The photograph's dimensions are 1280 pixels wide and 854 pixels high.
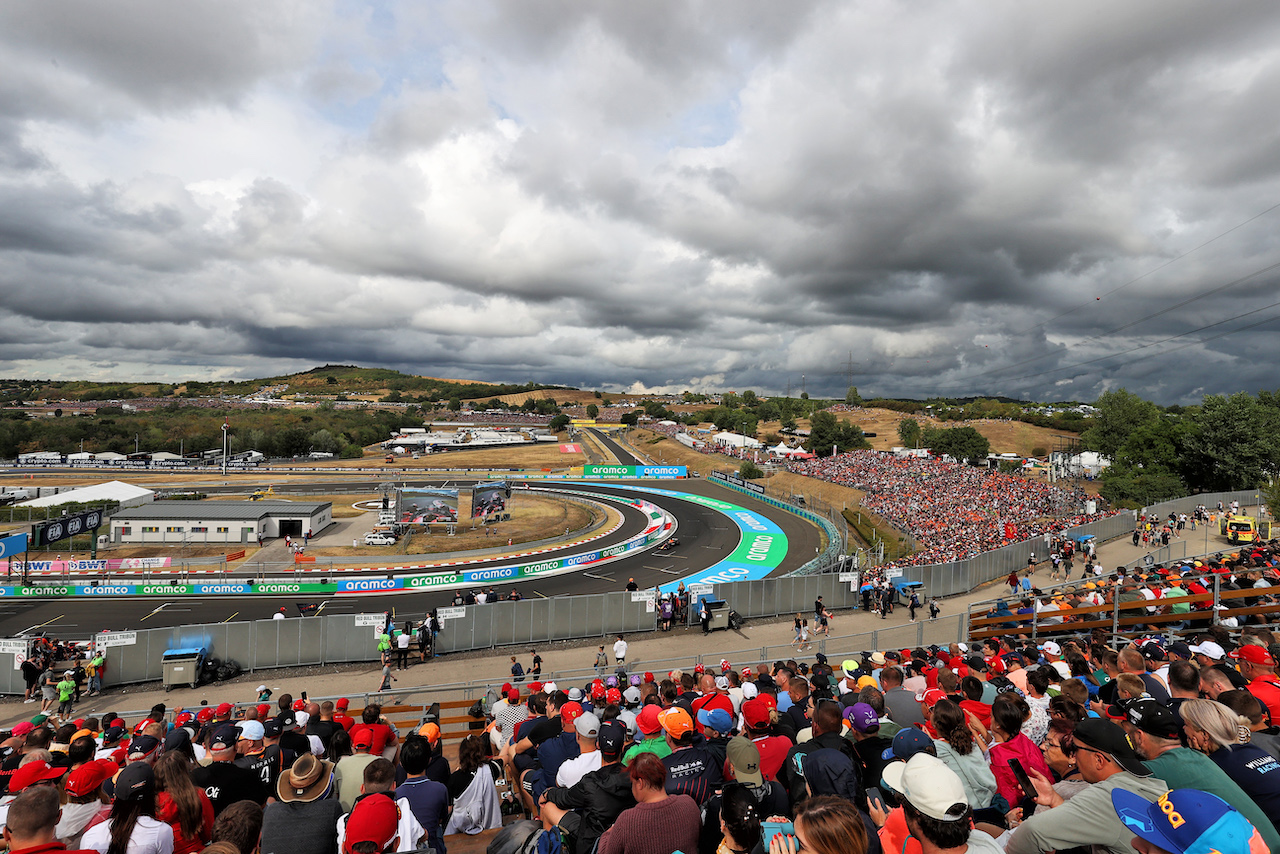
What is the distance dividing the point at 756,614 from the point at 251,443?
128041 millimetres

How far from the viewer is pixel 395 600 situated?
92.7 feet

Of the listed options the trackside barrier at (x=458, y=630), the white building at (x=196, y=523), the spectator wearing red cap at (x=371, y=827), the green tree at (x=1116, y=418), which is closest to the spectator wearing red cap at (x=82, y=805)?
the spectator wearing red cap at (x=371, y=827)

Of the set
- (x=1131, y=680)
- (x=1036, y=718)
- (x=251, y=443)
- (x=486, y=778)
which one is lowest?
(x=251, y=443)

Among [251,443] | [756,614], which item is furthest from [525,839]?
[251,443]

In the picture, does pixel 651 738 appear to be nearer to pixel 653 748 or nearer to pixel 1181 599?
pixel 653 748

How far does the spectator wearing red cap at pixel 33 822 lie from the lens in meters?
3.41

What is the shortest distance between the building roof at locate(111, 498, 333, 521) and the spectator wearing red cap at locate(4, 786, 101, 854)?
1733 inches

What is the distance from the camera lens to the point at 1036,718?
6285mm

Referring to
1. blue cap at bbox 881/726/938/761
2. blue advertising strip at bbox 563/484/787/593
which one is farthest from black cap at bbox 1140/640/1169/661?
blue advertising strip at bbox 563/484/787/593

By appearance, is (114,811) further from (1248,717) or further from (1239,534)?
(1239,534)

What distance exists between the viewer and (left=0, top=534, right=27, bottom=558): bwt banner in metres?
29.8

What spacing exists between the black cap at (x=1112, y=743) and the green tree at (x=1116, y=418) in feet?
332

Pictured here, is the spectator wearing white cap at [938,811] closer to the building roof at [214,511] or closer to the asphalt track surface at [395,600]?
the asphalt track surface at [395,600]

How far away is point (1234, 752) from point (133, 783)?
7.35 metres
